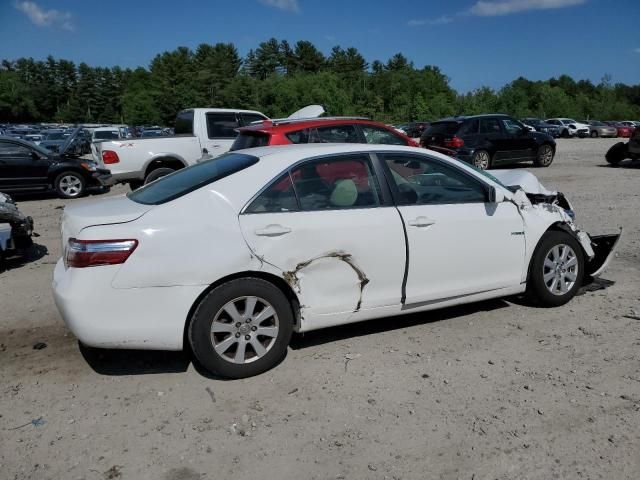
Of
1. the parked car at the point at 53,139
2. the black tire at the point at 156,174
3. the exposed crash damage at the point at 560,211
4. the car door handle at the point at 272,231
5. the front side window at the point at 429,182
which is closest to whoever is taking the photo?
the car door handle at the point at 272,231

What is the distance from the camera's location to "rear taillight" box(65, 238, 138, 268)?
334 cm

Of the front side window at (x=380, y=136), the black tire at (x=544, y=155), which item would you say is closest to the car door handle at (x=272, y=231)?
the front side window at (x=380, y=136)

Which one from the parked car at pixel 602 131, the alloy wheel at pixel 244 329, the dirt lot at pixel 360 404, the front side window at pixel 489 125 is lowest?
the dirt lot at pixel 360 404

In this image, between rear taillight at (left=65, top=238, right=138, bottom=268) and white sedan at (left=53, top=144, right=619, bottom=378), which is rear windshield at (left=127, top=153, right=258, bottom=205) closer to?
white sedan at (left=53, top=144, right=619, bottom=378)

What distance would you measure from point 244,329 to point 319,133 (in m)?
4.67

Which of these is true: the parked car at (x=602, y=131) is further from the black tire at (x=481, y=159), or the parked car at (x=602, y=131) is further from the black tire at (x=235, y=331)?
the black tire at (x=235, y=331)

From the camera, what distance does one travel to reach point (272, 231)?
3.67 m

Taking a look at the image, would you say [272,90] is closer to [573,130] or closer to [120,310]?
[573,130]

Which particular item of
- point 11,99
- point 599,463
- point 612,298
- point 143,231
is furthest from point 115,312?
point 11,99

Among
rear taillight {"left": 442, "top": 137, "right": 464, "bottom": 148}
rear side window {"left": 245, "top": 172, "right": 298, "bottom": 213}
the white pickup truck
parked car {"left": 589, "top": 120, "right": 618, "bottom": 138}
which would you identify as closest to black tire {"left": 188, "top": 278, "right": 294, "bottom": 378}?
rear side window {"left": 245, "top": 172, "right": 298, "bottom": 213}

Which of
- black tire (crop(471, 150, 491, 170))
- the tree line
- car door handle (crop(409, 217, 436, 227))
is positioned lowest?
car door handle (crop(409, 217, 436, 227))

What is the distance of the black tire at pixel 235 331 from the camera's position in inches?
138

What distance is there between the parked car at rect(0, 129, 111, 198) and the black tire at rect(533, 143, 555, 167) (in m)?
12.6

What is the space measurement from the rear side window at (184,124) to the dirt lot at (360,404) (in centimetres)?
727
